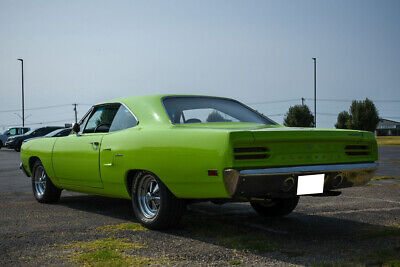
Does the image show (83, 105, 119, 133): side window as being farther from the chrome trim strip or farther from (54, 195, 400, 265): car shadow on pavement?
the chrome trim strip

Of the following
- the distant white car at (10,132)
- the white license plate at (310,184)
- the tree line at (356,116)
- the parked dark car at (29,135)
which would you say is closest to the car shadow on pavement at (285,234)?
the white license plate at (310,184)

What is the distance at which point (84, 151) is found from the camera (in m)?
5.75

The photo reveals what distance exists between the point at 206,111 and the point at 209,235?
1.40 m

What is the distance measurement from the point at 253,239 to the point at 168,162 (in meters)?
1.03

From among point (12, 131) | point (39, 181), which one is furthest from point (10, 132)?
point (39, 181)

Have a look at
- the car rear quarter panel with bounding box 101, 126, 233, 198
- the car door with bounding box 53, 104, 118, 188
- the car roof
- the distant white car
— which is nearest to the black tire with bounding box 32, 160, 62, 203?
the car door with bounding box 53, 104, 118, 188

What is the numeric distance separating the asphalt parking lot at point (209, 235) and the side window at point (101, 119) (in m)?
1.04

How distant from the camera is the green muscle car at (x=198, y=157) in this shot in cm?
401

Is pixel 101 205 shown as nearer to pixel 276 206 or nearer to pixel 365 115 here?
pixel 276 206

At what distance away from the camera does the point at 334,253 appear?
12.7 ft

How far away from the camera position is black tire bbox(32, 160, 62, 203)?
270 inches

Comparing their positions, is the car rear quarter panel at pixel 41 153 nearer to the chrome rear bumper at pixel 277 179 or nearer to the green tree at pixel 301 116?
the chrome rear bumper at pixel 277 179

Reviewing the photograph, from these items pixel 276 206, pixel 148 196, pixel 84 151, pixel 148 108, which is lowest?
pixel 276 206

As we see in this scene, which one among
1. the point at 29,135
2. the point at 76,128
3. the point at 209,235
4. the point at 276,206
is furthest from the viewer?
the point at 29,135
